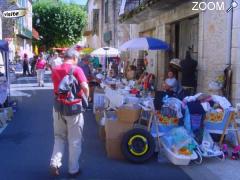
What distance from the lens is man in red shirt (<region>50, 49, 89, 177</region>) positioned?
5730 mm

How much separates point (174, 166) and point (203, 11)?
15.2 feet

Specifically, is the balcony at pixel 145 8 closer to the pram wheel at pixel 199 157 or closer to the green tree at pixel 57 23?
the pram wheel at pixel 199 157

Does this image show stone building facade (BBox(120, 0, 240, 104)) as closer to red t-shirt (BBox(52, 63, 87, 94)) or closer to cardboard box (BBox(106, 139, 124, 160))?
cardboard box (BBox(106, 139, 124, 160))

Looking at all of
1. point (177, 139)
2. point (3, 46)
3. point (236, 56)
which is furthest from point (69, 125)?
point (3, 46)

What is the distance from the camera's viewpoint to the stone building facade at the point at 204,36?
8.90 m

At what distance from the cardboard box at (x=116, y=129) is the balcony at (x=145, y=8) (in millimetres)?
5527

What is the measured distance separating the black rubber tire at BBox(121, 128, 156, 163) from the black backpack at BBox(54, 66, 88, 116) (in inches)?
48.0

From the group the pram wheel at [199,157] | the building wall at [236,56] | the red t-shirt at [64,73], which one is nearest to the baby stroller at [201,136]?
the pram wheel at [199,157]

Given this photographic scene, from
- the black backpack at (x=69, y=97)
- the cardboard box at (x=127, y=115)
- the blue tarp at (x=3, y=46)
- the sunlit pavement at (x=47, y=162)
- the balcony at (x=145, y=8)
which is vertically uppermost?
the balcony at (x=145, y=8)

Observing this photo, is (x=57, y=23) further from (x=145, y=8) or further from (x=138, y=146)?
(x=138, y=146)

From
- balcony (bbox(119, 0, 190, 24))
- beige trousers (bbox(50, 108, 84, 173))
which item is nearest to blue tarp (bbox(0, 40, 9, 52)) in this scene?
balcony (bbox(119, 0, 190, 24))

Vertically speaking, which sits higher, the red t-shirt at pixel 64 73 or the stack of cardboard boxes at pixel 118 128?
the red t-shirt at pixel 64 73

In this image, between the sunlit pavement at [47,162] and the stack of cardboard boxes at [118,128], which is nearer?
the sunlit pavement at [47,162]

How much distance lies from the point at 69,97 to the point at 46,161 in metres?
1.45
